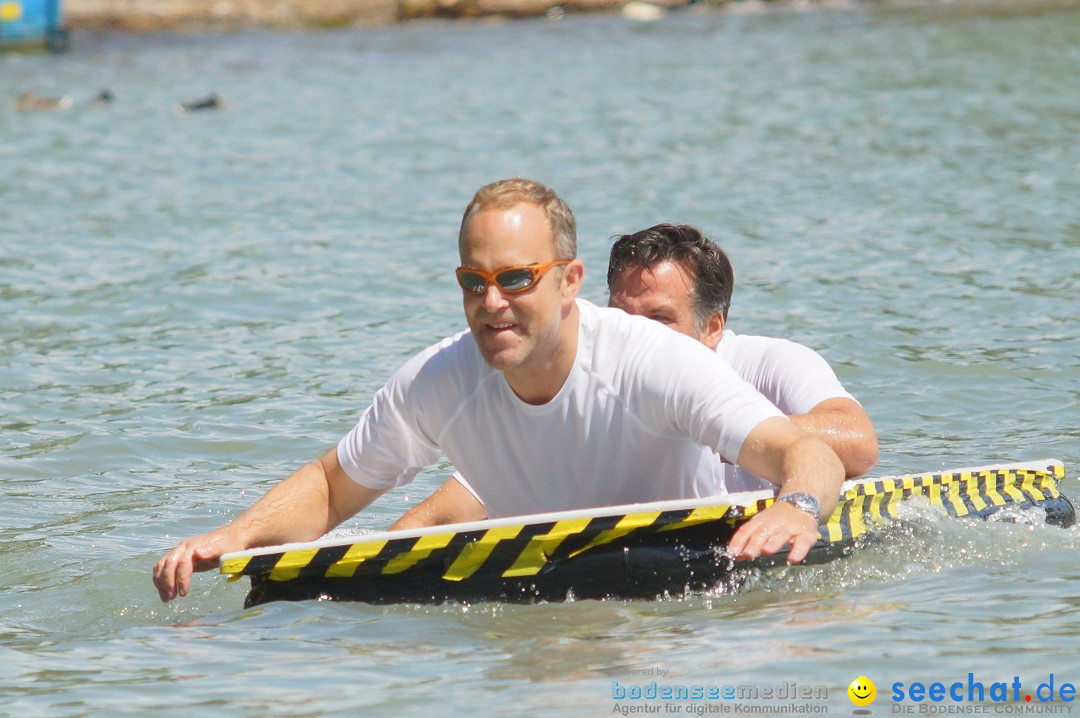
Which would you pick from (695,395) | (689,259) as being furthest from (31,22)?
(695,395)

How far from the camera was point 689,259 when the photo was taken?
213 inches

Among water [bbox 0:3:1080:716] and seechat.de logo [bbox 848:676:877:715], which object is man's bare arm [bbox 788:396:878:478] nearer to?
water [bbox 0:3:1080:716]

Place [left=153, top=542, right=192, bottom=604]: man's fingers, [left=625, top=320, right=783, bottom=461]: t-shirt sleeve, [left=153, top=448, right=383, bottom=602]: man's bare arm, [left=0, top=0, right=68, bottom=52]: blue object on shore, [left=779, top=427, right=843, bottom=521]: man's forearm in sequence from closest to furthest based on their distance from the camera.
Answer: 1. [left=779, top=427, right=843, bottom=521]: man's forearm
2. [left=625, top=320, right=783, bottom=461]: t-shirt sleeve
3. [left=153, top=542, right=192, bottom=604]: man's fingers
4. [left=153, top=448, right=383, bottom=602]: man's bare arm
5. [left=0, top=0, right=68, bottom=52]: blue object on shore

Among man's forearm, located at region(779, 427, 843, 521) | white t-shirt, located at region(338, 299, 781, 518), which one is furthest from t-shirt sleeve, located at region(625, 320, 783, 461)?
man's forearm, located at region(779, 427, 843, 521)

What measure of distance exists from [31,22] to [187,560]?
25.4 meters

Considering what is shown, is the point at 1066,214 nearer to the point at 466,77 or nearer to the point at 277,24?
the point at 466,77

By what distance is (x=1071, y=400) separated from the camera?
8.00 metres

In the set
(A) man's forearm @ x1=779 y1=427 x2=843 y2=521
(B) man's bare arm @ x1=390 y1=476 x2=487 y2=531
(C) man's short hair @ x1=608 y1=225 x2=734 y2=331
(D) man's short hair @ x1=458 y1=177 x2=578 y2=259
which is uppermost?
(D) man's short hair @ x1=458 y1=177 x2=578 y2=259

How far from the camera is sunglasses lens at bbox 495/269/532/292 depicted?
14.3ft

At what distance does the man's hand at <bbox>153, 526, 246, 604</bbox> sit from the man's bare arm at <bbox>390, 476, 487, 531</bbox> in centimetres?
114

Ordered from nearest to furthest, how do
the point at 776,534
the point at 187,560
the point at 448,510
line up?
the point at 776,534 → the point at 187,560 → the point at 448,510

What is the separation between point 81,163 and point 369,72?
8.15 metres

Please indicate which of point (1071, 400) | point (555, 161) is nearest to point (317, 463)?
point (1071, 400)

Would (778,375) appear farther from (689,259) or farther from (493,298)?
(493,298)
